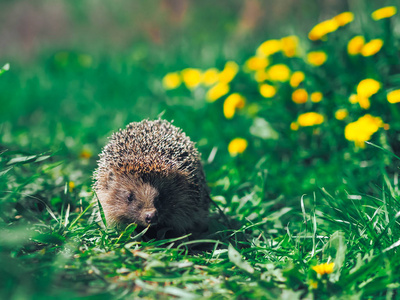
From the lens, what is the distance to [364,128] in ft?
14.0

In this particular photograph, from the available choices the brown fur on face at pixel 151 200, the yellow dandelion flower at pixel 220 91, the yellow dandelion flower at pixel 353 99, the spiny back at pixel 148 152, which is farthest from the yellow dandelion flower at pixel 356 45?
the brown fur on face at pixel 151 200

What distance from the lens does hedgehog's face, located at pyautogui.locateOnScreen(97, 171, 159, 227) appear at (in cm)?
361

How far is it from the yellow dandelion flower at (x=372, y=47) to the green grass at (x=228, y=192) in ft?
0.70

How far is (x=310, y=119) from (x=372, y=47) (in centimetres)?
117

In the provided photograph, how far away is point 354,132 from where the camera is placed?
4.30m

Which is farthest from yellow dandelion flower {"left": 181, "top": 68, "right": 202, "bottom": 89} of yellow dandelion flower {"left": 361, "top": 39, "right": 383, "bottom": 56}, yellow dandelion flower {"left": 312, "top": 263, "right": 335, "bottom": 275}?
yellow dandelion flower {"left": 312, "top": 263, "right": 335, "bottom": 275}

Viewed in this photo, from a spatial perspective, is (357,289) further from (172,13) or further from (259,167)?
(172,13)

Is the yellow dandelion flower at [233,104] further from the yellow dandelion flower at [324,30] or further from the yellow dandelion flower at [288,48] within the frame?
the yellow dandelion flower at [324,30]

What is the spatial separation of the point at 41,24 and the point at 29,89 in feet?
17.2

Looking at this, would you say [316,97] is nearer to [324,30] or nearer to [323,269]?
[324,30]

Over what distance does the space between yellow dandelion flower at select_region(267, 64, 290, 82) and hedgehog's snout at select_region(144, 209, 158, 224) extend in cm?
316

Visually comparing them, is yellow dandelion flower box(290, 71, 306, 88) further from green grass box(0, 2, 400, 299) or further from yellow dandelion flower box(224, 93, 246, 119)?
yellow dandelion flower box(224, 93, 246, 119)

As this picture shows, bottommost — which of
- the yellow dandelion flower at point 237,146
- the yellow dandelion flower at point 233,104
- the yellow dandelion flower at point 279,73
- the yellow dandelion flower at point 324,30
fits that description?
the yellow dandelion flower at point 237,146

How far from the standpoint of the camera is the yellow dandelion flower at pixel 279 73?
566 cm
